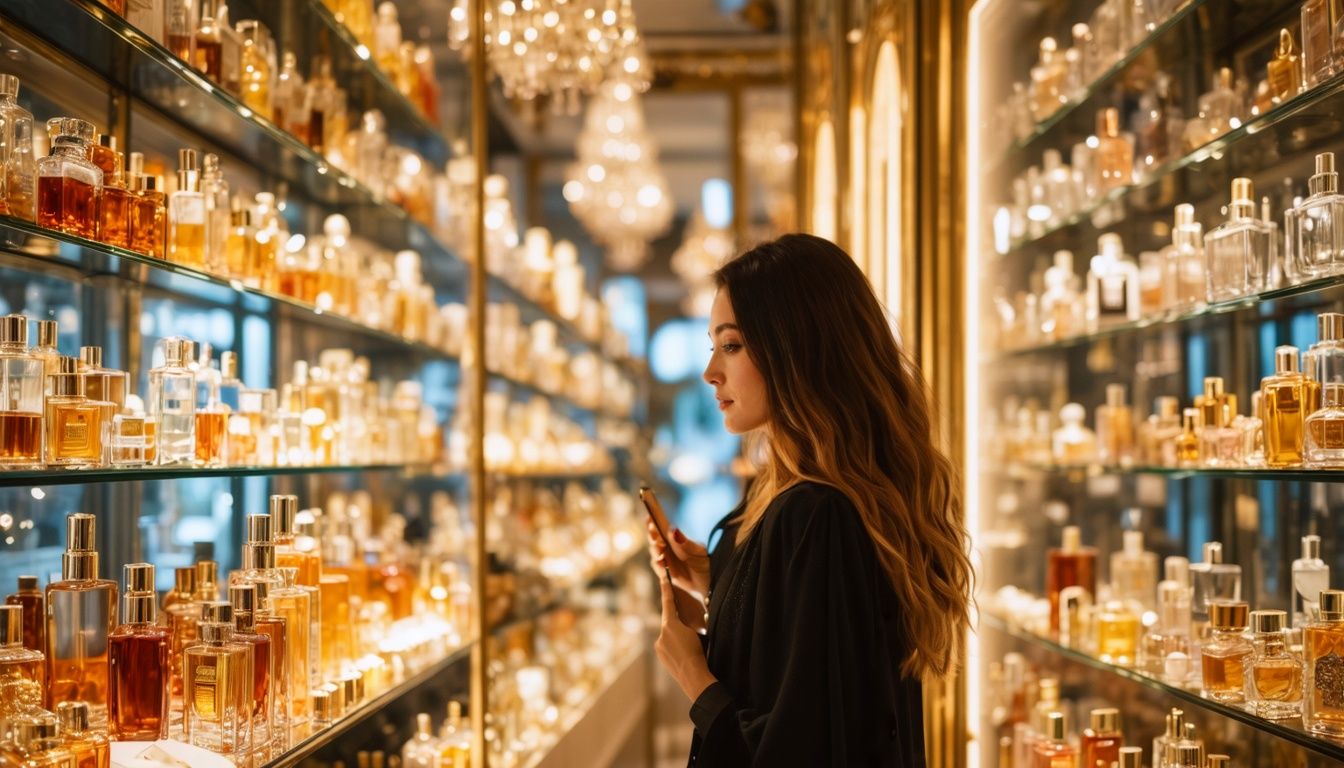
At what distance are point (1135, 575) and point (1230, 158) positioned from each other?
40.1 inches

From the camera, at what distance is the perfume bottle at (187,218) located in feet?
6.90

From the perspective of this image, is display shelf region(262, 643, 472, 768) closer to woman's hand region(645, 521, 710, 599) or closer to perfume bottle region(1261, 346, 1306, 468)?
woman's hand region(645, 521, 710, 599)

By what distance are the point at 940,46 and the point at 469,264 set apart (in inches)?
55.1

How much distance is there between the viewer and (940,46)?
3.17 meters

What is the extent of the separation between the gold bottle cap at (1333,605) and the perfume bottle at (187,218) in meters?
1.93

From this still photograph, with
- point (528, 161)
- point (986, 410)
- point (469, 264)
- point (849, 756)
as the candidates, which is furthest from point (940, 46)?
point (528, 161)

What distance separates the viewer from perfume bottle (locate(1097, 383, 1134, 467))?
9.48 ft

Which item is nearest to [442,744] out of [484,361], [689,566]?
[484,361]

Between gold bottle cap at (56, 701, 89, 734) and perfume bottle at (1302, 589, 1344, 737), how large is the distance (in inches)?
69.6

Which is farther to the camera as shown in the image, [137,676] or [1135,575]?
[1135,575]

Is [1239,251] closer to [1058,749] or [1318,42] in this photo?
[1318,42]

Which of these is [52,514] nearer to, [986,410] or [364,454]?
[364,454]

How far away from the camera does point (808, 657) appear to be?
1.78 metres

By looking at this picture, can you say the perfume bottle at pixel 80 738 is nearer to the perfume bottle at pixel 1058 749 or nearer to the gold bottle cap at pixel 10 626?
the gold bottle cap at pixel 10 626
